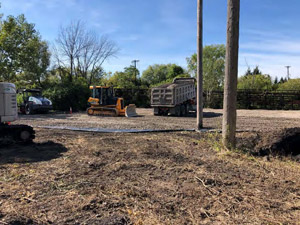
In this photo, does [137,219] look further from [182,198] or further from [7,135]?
[7,135]

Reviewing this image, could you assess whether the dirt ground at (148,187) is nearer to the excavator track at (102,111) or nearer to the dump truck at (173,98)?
the dump truck at (173,98)

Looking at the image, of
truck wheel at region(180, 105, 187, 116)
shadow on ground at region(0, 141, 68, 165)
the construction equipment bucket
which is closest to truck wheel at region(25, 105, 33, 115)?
the construction equipment bucket

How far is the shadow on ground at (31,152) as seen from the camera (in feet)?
19.6

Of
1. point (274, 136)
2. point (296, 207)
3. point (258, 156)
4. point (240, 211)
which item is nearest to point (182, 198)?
point (240, 211)

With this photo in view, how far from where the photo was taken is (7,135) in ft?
24.9

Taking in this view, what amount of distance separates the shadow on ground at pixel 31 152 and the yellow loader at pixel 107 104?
8985 mm

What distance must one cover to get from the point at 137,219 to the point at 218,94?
82.4ft

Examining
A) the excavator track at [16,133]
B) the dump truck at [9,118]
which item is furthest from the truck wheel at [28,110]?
the excavator track at [16,133]

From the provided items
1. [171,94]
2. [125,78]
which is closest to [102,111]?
[171,94]

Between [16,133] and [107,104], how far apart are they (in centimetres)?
973

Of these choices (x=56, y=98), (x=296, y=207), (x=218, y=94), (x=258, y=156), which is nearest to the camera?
(x=296, y=207)

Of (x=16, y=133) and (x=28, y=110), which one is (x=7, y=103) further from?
(x=28, y=110)

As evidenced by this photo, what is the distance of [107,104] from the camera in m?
17.3

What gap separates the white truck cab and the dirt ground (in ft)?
4.47
